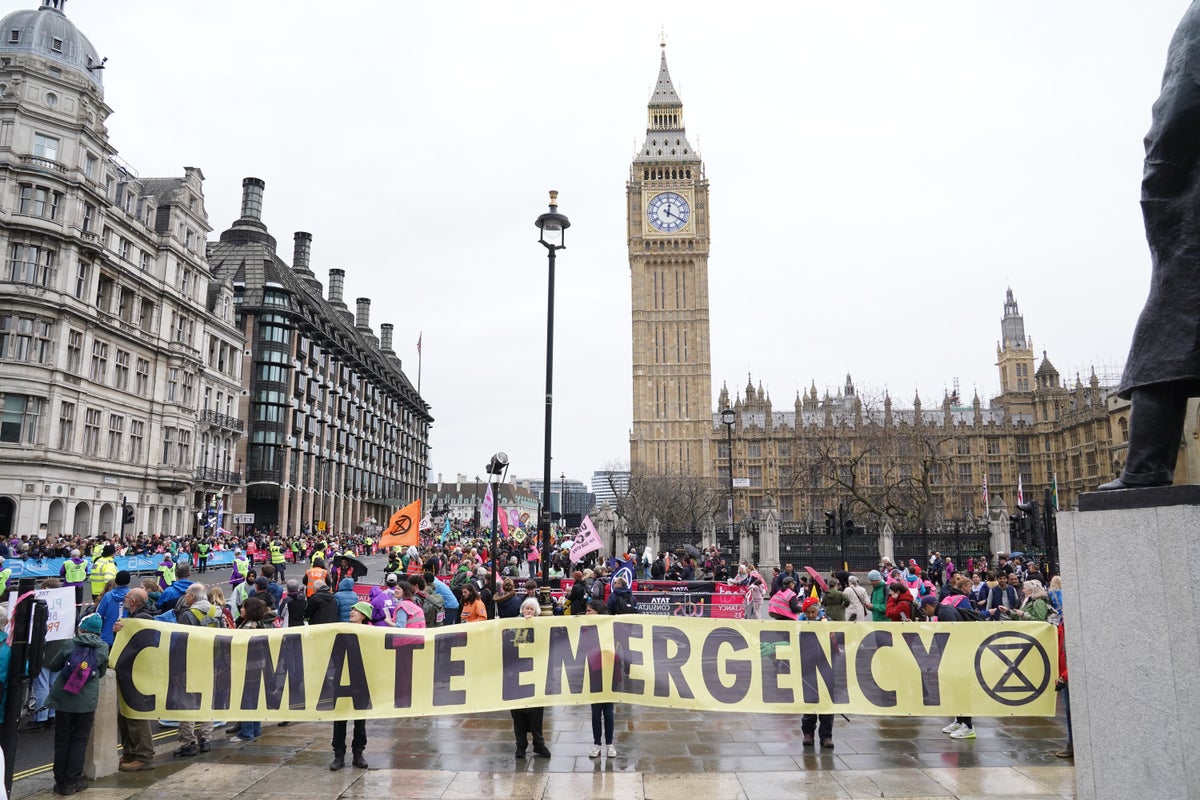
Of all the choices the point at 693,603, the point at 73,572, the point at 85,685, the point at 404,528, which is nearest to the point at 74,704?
the point at 85,685

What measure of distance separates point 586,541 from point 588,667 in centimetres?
1205

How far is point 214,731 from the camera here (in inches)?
400

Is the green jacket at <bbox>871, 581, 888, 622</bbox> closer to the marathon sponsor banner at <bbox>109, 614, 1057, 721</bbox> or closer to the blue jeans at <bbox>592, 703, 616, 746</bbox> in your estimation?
the marathon sponsor banner at <bbox>109, 614, 1057, 721</bbox>

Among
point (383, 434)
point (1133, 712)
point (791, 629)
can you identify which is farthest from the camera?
point (383, 434)

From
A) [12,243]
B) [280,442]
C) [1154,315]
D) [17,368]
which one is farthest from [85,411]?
[1154,315]

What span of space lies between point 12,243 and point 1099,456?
10298 cm

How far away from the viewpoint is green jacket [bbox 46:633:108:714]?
7711 mm

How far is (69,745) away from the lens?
768 centimetres

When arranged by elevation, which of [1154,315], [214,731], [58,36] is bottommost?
[214,731]

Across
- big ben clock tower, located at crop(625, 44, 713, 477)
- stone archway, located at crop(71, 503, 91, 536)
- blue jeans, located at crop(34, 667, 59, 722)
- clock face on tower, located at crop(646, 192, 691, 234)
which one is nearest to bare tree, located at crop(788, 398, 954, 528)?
big ben clock tower, located at crop(625, 44, 713, 477)

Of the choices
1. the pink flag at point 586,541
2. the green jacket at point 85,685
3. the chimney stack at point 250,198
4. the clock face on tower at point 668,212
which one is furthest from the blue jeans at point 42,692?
the clock face on tower at point 668,212

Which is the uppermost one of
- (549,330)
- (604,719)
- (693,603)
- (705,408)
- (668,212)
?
(668,212)

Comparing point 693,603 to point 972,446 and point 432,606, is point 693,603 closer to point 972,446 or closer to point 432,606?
point 432,606

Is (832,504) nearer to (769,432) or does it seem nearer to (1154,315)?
(769,432)
